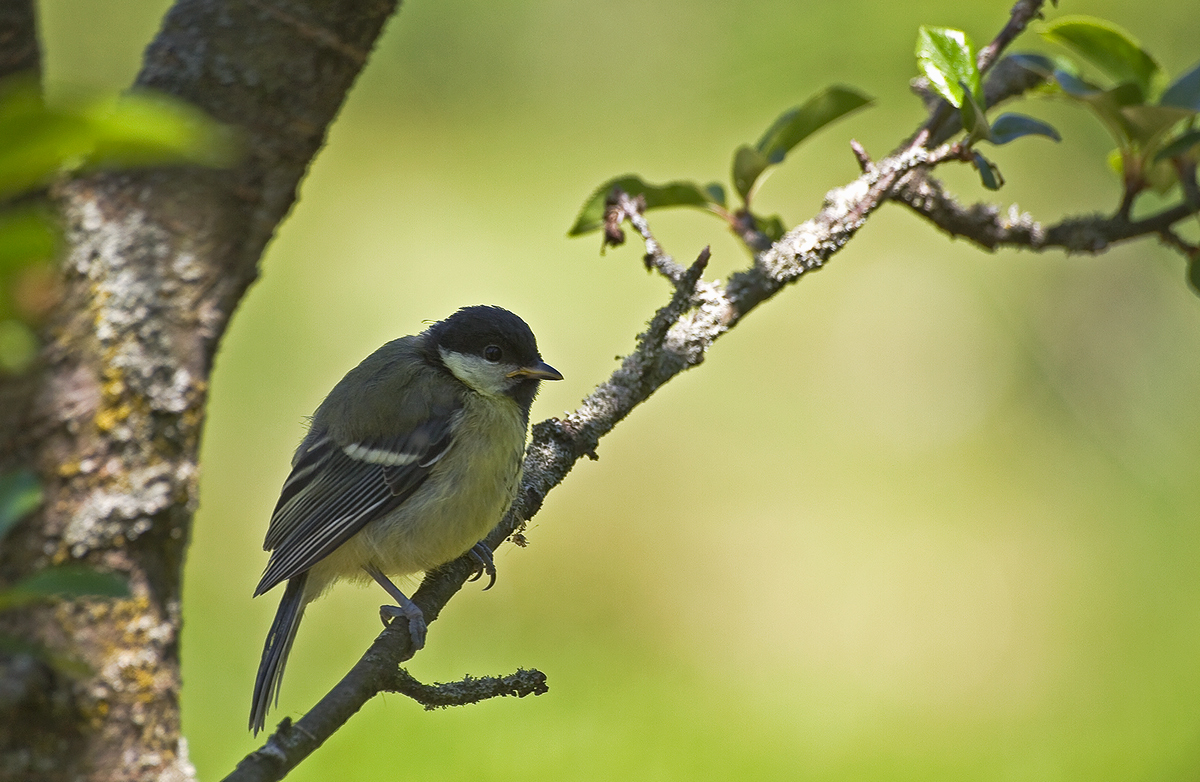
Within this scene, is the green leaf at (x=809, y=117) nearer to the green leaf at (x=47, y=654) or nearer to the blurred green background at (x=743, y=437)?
the green leaf at (x=47, y=654)

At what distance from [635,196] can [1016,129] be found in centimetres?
82

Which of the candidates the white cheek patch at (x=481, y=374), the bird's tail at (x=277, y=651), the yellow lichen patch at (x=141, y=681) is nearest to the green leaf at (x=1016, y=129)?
the white cheek patch at (x=481, y=374)

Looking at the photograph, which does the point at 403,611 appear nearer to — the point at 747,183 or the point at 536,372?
the point at 536,372

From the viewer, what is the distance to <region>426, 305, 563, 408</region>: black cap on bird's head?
2.62m

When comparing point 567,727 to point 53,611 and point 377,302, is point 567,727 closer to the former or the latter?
point 377,302

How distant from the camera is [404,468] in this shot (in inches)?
97.9

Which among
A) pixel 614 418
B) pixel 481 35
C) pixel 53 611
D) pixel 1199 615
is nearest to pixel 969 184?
pixel 1199 615

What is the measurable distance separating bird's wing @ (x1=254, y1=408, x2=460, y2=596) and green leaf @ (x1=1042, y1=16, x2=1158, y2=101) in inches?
66.6

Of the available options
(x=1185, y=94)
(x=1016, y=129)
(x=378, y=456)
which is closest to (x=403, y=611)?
(x=378, y=456)

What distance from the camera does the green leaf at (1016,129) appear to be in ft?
6.67

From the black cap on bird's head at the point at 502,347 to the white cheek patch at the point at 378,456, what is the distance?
0.88 ft

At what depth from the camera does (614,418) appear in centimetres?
205

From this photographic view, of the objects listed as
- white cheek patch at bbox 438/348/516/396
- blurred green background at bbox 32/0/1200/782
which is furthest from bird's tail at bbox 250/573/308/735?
blurred green background at bbox 32/0/1200/782

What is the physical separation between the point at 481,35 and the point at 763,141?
395 centimetres
